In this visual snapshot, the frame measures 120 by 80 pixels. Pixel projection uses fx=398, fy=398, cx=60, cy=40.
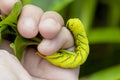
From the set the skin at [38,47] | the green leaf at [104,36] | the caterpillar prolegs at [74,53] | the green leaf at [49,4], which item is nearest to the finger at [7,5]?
the skin at [38,47]

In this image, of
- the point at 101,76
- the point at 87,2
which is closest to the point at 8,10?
the point at 101,76

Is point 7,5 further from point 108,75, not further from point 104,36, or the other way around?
point 104,36

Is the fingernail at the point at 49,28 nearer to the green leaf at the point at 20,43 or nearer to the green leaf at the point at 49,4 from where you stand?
the green leaf at the point at 20,43

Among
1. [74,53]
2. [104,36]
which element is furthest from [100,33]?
[74,53]

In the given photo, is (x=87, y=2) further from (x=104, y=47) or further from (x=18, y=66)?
(x=18, y=66)

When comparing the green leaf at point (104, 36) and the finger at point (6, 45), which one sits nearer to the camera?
the finger at point (6, 45)
